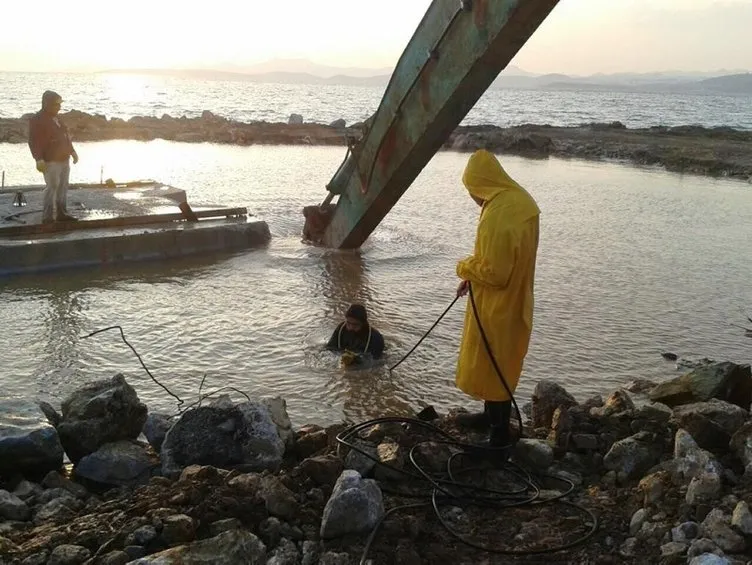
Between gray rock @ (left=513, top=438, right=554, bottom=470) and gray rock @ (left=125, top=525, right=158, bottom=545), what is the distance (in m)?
2.38

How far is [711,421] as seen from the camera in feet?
15.0

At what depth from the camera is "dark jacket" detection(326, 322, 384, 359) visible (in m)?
7.34

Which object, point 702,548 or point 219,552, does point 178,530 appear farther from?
point 702,548

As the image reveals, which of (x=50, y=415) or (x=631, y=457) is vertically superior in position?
(x=631, y=457)

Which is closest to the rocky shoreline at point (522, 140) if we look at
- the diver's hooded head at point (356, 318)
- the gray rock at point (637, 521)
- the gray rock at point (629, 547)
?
the diver's hooded head at point (356, 318)

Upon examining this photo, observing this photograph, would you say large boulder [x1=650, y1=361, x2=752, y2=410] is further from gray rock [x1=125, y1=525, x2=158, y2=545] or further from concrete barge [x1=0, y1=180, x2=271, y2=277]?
concrete barge [x1=0, y1=180, x2=271, y2=277]

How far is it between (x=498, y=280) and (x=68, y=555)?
8.81ft

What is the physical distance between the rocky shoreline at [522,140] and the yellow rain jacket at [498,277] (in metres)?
21.5

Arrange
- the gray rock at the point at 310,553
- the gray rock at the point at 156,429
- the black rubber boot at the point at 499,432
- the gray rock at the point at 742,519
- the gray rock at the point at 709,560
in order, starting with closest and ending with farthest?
the gray rock at the point at 709,560 → the gray rock at the point at 742,519 → the gray rock at the point at 310,553 → the black rubber boot at the point at 499,432 → the gray rock at the point at 156,429

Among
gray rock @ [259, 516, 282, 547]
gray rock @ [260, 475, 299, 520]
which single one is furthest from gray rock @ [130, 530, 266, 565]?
gray rock @ [260, 475, 299, 520]

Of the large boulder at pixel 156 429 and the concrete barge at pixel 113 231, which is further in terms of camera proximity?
the concrete barge at pixel 113 231

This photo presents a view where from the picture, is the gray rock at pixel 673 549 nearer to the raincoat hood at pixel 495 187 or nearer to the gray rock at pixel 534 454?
the gray rock at pixel 534 454

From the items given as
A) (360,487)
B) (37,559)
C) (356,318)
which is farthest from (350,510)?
(356,318)

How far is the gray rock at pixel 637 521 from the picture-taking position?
12.5ft
